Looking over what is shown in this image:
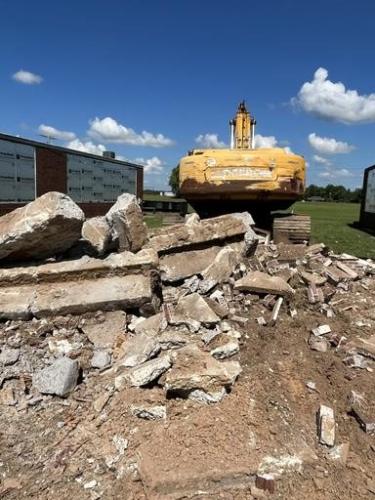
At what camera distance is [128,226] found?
504 centimetres

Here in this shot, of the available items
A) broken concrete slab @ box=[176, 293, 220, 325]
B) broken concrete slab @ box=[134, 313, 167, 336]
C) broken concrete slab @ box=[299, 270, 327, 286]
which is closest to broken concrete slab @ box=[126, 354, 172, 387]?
broken concrete slab @ box=[134, 313, 167, 336]

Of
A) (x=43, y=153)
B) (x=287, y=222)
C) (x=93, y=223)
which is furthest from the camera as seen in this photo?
(x=43, y=153)

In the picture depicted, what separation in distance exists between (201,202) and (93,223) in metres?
3.94

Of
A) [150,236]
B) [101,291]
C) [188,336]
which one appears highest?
[150,236]

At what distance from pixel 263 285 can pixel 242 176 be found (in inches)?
132

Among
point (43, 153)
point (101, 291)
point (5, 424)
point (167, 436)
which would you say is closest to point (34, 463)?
point (5, 424)

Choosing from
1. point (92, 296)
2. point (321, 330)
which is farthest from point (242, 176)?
point (92, 296)

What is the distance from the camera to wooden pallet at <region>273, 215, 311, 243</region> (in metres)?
8.41

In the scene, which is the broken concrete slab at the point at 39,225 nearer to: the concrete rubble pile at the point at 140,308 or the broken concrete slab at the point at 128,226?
the concrete rubble pile at the point at 140,308

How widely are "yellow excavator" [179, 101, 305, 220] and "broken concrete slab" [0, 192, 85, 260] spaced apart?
397 cm

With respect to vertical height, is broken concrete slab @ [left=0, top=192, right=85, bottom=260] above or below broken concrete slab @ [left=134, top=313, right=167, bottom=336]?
above

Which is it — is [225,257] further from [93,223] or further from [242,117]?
[242,117]

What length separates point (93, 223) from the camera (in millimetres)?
5355

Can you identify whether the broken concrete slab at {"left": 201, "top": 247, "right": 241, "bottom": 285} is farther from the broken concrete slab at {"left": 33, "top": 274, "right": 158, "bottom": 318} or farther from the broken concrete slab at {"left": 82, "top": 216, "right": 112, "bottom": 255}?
the broken concrete slab at {"left": 82, "top": 216, "right": 112, "bottom": 255}
